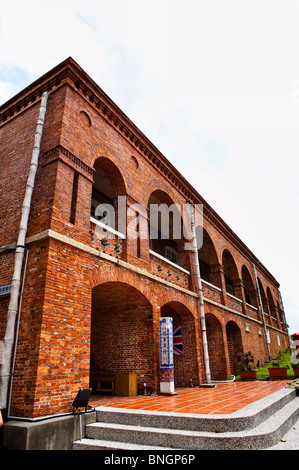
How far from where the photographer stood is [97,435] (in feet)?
18.9

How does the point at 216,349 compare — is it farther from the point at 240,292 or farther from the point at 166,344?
the point at 166,344

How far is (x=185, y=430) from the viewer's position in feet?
17.0

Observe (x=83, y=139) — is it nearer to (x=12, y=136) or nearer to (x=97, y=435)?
(x=12, y=136)

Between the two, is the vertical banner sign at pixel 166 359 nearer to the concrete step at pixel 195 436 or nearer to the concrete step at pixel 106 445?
the concrete step at pixel 195 436

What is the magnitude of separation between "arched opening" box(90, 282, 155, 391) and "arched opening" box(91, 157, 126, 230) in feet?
7.19

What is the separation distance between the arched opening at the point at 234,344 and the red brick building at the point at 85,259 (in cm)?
299

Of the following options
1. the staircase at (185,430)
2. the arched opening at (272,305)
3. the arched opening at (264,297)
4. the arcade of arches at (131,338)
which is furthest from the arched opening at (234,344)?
the arched opening at (272,305)

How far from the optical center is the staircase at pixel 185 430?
4.60 m

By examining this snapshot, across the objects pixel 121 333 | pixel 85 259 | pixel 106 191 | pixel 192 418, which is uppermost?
pixel 106 191

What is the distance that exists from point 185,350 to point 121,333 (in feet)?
10.9

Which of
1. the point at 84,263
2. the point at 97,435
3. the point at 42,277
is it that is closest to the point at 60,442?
the point at 97,435

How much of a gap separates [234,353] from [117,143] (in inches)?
518

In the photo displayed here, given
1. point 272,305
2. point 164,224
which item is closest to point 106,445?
point 164,224

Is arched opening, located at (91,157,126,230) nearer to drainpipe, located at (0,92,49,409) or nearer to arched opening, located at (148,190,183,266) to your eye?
arched opening, located at (148,190,183,266)
